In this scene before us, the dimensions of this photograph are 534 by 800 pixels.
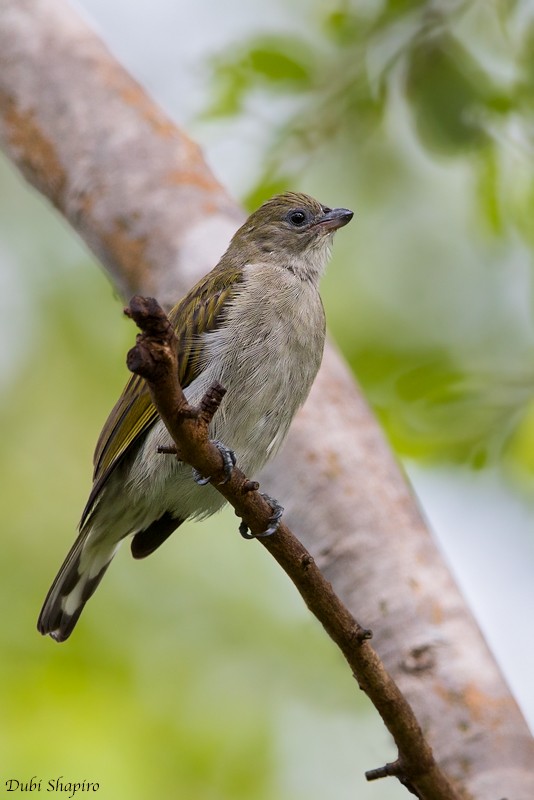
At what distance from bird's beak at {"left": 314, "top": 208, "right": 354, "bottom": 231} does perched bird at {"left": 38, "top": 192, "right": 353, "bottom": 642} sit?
354mm

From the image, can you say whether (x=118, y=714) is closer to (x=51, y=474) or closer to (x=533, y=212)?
(x=51, y=474)

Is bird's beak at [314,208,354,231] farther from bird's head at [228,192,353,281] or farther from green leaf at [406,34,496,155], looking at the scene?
green leaf at [406,34,496,155]

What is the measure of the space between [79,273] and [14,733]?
3.63 metres

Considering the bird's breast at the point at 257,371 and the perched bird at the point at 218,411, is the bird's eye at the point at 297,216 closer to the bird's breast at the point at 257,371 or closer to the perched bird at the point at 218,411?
the perched bird at the point at 218,411

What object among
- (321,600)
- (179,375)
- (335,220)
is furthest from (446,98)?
(321,600)

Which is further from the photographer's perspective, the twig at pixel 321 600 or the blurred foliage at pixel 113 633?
the blurred foliage at pixel 113 633

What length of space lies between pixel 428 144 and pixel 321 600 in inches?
88.8

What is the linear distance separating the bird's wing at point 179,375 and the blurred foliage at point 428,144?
3.33ft

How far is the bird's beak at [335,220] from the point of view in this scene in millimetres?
4992

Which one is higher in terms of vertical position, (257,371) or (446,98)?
(446,98)

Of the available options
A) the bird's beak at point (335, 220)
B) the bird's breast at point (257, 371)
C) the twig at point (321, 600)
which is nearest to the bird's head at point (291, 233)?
the bird's beak at point (335, 220)

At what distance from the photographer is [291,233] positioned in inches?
197

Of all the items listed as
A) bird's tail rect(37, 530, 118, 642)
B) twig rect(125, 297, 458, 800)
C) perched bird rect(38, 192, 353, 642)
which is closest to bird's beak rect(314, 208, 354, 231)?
perched bird rect(38, 192, 353, 642)

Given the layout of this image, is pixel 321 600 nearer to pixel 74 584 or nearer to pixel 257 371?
pixel 257 371
